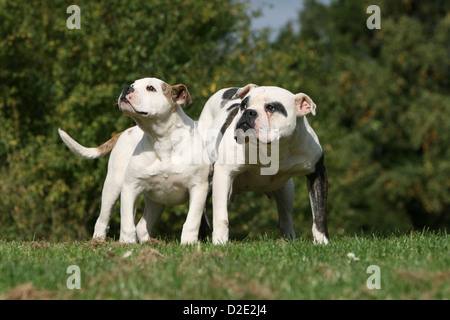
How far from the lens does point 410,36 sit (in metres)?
22.4

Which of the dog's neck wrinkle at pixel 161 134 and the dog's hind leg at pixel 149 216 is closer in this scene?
the dog's neck wrinkle at pixel 161 134

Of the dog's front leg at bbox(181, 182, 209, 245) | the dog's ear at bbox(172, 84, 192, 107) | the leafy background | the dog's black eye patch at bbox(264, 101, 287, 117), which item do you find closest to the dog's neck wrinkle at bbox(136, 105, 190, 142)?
the dog's ear at bbox(172, 84, 192, 107)

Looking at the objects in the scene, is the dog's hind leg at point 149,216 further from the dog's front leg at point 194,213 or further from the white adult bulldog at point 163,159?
the dog's front leg at point 194,213

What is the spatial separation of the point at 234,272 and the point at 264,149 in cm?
222

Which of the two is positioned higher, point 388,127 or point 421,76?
point 421,76

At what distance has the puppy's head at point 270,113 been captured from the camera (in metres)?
6.10

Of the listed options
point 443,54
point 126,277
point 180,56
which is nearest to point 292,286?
point 126,277

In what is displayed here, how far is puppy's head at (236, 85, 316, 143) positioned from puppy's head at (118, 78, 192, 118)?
0.75 meters

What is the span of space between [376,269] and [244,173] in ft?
9.33

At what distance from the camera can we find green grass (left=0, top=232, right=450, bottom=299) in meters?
4.04

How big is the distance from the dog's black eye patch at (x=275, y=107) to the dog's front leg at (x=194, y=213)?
3.50ft

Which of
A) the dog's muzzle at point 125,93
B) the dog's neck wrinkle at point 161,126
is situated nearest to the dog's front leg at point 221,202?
the dog's neck wrinkle at point 161,126
